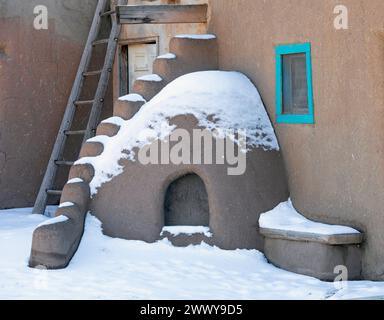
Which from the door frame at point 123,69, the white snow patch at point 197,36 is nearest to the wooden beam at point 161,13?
the white snow patch at point 197,36

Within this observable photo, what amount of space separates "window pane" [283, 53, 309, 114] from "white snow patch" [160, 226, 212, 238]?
1459mm

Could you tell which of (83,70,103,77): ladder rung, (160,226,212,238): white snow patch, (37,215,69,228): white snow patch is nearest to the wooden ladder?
(83,70,103,77): ladder rung

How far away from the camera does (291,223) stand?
7.31 meters

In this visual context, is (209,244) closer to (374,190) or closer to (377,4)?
(374,190)

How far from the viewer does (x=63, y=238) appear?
714cm

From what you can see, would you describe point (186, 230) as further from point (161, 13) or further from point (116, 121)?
point (161, 13)

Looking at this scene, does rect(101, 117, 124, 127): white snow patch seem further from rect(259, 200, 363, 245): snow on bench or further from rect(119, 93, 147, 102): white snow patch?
rect(259, 200, 363, 245): snow on bench

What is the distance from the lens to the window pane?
773cm

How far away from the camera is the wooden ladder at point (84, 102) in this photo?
388 inches

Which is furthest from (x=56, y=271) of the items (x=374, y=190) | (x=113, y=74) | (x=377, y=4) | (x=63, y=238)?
(x=113, y=74)

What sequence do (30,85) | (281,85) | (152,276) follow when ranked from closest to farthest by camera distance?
1. (152,276)
2. (281,85)
3. (30,85)

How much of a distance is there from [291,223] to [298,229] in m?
0.28

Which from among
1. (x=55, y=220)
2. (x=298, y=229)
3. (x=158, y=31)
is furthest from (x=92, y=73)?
(x=298, y=229)

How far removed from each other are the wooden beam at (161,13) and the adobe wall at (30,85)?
176 centimetres
